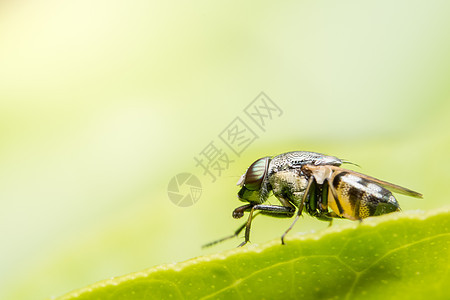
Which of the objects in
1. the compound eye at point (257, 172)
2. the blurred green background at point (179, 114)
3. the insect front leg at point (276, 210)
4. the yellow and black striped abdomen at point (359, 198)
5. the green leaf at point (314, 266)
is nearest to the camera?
the green leaf at point (314, 266)

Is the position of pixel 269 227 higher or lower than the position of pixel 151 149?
lower

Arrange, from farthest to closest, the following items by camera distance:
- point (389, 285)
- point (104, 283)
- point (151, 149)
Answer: point (151, 149) < point (389, 285) < point (104, 283)

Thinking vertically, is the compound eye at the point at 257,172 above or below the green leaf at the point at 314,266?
below

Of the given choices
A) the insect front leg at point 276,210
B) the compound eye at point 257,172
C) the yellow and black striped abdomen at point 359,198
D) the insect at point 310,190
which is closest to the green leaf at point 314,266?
the insect at point 310,190

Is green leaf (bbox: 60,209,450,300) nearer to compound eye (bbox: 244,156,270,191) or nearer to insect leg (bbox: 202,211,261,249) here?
insect leg (bbox: 202,211,261,249)

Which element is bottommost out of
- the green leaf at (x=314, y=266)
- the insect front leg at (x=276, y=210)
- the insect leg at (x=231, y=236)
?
the insect front leg at (x=276, y=210)

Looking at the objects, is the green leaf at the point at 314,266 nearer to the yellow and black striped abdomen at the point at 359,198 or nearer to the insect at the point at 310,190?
the insect at the point at 310,190

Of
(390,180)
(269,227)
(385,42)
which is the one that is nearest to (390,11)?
(385,42)

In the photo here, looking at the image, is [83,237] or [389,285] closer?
[389,285]

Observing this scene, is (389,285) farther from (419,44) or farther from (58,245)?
(419,44)
